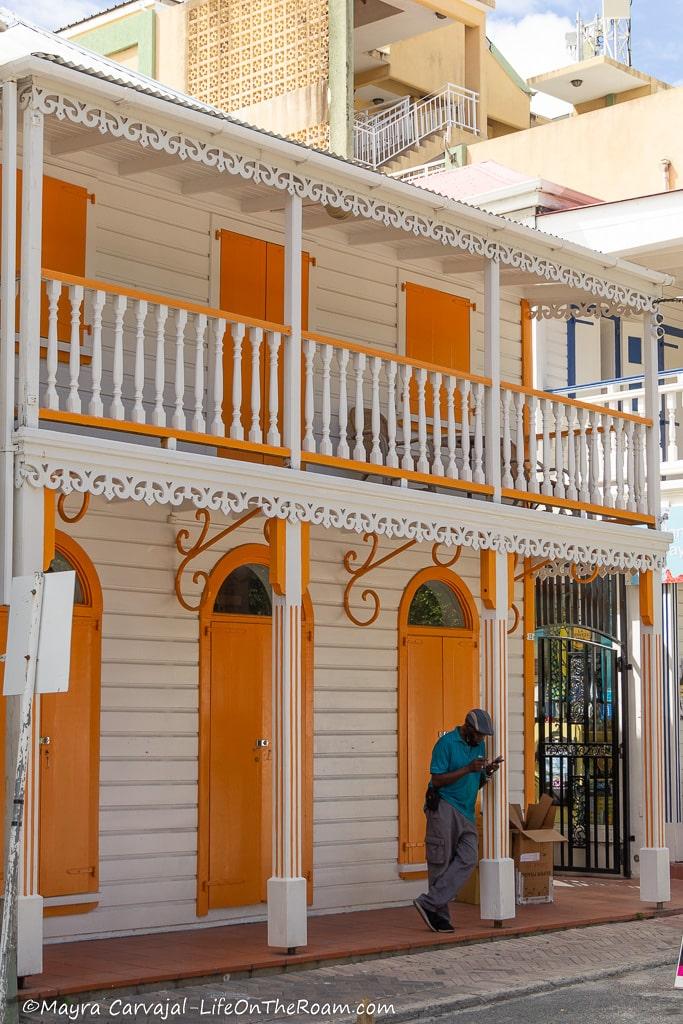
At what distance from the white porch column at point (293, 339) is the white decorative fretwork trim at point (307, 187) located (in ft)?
1.12

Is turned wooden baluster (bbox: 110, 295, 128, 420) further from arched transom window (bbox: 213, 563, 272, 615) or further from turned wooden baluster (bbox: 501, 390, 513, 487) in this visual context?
turned wooden baluster (bbox: 501, 390, 513, 487)

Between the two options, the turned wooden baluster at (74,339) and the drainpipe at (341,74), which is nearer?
the turned wooden baluster at (74,339)

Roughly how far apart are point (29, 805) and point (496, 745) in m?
4.78

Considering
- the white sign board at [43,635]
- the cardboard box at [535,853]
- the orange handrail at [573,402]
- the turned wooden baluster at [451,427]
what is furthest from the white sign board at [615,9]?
the white sign board at [43,635]

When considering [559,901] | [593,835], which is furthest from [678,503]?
[559,901]

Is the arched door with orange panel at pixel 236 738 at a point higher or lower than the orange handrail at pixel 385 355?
lower

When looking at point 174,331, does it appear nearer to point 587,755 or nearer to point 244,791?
point 244,791

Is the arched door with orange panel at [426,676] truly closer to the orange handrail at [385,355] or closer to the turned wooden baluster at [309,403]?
the orange handrail at [385,355]

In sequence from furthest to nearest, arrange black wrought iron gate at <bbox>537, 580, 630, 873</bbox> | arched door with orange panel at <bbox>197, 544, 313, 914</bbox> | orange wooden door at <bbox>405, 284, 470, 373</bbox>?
black wrought iron gate at <bbox>537, 580, 630, 873</bbox>
orange wooden door at <bbox>405, 284, 470, 373</bbox>
arched door with orange panel at <bbox>197, 544, 313, 914</bbox>

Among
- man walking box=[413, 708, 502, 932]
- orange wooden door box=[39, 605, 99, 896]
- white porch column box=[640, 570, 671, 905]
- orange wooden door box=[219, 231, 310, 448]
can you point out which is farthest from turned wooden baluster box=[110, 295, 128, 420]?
white porch column box=[640, 570, 671, 905]

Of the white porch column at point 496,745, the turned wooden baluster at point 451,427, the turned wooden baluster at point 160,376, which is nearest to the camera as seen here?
the turned wooden baluster at point 160,376

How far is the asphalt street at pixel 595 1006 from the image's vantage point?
9180 mm

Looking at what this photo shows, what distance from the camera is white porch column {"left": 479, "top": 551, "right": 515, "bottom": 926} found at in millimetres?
12688

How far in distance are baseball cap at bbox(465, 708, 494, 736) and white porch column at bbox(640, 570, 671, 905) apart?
8.37 feet
